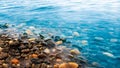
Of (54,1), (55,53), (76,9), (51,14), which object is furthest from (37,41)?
Result: (54,1)

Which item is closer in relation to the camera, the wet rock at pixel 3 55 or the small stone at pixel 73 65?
the small stone at pixel 73 65

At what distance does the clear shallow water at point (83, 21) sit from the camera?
698 centimetres

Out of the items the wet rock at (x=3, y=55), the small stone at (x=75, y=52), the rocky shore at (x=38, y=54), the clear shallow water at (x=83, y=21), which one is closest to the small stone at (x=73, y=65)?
the rocky shore at (x=38, y=54)

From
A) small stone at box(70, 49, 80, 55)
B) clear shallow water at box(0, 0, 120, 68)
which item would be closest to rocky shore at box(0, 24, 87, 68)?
small stone at box(70, 49, 80, 55)

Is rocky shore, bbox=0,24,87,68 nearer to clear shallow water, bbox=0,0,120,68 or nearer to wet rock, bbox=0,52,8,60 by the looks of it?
wet rock, bbox=0,52,8,60

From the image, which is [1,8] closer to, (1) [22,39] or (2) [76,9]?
(2) [76,9]

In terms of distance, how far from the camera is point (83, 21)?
10.1 m

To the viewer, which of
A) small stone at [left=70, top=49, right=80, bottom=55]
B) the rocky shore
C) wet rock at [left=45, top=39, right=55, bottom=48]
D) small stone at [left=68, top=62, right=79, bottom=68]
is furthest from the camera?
wet rock at [left=45, top=39, right=55, bottom=48]

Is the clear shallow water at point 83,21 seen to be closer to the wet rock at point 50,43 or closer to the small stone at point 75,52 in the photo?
the small stone at point 75,52

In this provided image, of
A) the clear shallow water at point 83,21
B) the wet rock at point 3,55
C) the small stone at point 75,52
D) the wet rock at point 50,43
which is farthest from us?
the wet rock at point 50,43

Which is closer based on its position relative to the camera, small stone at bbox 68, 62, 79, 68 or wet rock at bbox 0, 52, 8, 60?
small stone at bbox 68, 62, 79, 68

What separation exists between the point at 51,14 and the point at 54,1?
13.1 feet

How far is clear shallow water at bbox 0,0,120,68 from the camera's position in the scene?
6982 millimetres

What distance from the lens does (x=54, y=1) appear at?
15523mm
